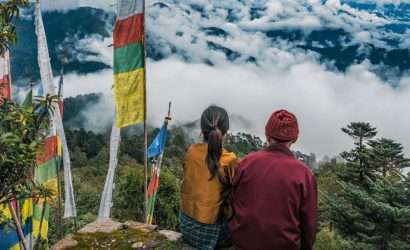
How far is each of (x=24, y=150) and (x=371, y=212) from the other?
5.49 metres

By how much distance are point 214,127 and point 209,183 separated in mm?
473

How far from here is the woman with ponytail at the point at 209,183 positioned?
387 cm

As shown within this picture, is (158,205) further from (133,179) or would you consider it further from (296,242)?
(296,242)

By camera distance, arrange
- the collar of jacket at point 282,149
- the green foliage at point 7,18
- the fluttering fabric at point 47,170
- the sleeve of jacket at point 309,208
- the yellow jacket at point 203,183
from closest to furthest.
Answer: the sleeve of jacket at point 309,208, the collar of jacket at point 282,149, the green foliage at point 7,18, the yellow jacket at point 203,183, the fluttering fabric at point 47,170

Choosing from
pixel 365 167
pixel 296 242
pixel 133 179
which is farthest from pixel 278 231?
pixel 133 179

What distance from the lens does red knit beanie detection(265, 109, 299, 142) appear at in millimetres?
3270

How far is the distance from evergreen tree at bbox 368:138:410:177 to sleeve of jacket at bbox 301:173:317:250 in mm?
8789

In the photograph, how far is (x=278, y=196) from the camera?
10.6 ft

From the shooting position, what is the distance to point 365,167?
49.8ft

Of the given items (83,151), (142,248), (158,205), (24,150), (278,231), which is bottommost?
(83,151)

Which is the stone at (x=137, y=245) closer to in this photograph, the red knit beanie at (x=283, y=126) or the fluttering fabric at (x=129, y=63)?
the red knit beanie at (x=283, y=126)

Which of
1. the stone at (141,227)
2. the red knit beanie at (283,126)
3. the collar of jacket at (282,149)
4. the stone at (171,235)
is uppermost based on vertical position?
the red knit beanie at (283,126)

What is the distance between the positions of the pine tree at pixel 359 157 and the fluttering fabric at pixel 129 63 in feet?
24.1

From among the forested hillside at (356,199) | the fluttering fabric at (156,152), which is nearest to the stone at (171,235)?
the forested hillside at (356,199)
